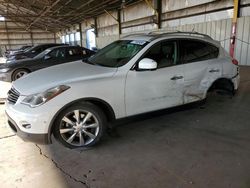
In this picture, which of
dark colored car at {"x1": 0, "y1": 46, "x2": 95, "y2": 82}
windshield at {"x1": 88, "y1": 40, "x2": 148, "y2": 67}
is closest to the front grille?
windshield at {"x1": 88, "y1": 40, "x2": 148, "y2": 67}

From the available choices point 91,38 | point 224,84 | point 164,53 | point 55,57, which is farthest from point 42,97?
point 91,38

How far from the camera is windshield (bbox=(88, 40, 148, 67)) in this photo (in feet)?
10.6

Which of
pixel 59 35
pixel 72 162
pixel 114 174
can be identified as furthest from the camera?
pixel 59 35

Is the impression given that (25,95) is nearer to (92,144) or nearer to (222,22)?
(92,144)

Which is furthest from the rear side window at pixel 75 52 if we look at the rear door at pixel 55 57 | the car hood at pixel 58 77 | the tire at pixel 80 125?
the tire at pixel 80 125

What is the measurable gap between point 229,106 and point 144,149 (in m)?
2.48

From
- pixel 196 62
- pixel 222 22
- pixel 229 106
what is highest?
pixel 222 22

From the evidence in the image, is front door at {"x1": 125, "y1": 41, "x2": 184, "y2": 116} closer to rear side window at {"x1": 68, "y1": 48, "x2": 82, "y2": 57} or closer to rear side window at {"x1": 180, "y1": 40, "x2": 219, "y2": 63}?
rear side window at {"x1": 180, "y1": 40, "x2": 219, "y2": 63}

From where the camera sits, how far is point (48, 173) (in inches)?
97.7

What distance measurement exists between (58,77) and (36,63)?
5662mm

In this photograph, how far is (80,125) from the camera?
2.87 meters

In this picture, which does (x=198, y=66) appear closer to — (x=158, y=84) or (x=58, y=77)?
(x=158, y=84)

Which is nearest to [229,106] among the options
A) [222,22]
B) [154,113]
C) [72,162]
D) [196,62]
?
[196,62]

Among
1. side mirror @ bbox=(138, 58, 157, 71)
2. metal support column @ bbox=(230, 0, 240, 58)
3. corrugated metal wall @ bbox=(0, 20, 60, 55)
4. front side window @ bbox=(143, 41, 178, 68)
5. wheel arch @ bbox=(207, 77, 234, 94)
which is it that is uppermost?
corrugated metal wall @ bbox=(0, 20, 60, 55)
